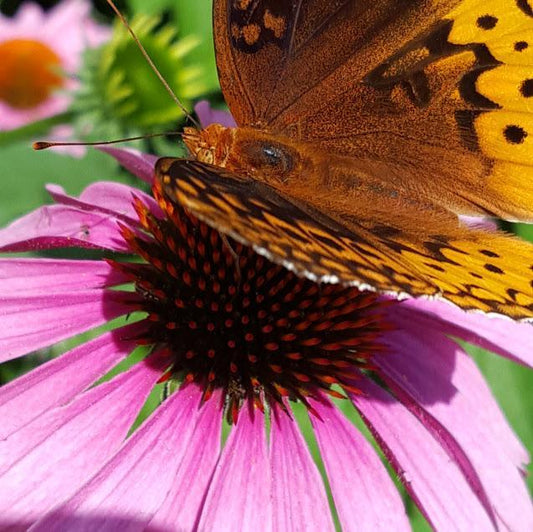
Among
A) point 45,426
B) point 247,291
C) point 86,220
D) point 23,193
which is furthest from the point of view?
point 23,193

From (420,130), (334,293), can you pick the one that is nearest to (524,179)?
(420,130)

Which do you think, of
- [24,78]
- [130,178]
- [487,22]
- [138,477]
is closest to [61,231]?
[138,477]

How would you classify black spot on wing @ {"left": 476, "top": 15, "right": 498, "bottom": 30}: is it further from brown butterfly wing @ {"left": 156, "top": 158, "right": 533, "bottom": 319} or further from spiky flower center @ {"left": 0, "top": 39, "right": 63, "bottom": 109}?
spiky flower center @ {"left": 0, "top": 39, "right": 63, "bottom": 109}

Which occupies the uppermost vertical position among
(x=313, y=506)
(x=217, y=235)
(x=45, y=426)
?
(x=217, y=235)

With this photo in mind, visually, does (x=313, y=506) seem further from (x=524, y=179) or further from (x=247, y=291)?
(x=524, y=179)

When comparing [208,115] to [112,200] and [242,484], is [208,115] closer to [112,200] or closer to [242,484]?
[112,200]

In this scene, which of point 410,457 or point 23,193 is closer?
point 410,457
